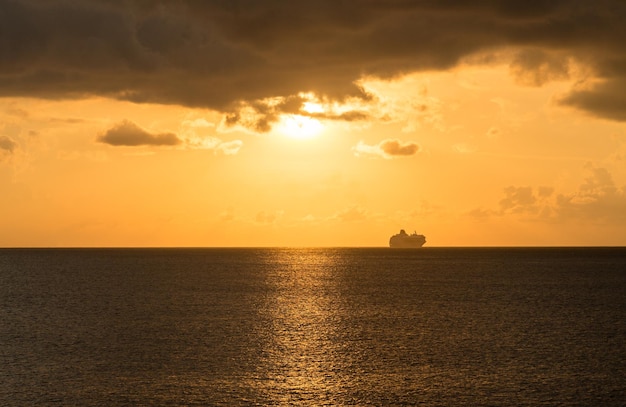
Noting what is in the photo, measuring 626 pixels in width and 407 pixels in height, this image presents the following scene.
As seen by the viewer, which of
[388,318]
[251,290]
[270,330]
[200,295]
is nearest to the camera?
[270,330]

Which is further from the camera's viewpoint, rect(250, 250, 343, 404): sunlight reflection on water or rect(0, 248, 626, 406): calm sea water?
rect(250, 250, 343, 404): sunlight reflection on water

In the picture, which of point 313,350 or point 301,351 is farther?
point 313,350

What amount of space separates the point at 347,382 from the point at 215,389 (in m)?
10.6

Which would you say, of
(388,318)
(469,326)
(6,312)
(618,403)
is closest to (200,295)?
(6,312)

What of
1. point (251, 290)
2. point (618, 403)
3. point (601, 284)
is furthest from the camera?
point (601, 284)

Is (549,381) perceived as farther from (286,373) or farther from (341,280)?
(341,280)

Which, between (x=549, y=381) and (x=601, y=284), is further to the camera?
(x=601, y=284)

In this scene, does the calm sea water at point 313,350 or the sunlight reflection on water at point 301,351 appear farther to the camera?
the sunlight reflection on water at point 301,351

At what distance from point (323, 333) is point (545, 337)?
25.4m

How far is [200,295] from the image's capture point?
138000 millimetres

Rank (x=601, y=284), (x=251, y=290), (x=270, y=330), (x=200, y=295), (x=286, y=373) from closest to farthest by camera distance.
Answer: (x=286, y=373)
(x=270, y=330)
(x=200, y=295)
(x=251, y=290)
(x=601, y=284)

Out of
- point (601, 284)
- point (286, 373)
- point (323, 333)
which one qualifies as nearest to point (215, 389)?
point (286, 373)

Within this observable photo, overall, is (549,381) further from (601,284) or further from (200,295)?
(601,284)

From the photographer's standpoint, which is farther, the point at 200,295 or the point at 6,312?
the point at 200,295
